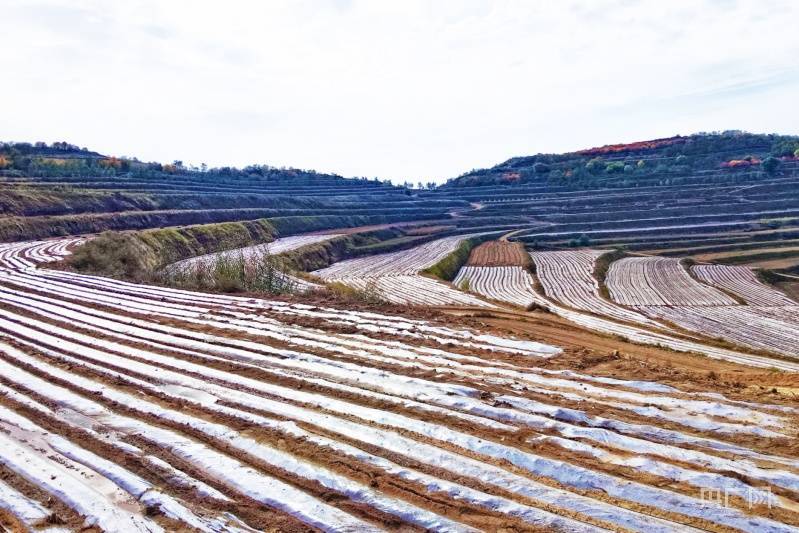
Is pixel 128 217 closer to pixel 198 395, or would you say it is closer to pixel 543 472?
pixel 198 395

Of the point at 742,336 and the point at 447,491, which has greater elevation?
the point at 447,491

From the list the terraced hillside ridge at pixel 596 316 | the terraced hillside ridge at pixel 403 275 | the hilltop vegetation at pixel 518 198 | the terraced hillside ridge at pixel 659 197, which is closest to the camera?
the terraced hillside ridge at pixel 596 316

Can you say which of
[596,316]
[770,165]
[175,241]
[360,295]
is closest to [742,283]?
[596,316]

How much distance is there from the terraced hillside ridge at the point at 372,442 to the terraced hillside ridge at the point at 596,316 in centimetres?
786

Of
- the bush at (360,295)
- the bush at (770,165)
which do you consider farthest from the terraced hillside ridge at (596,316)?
the bush at (770,165)

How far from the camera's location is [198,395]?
347 inches

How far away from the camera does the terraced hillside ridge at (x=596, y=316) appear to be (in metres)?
19.7

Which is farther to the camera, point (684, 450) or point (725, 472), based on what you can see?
point (684, 450)

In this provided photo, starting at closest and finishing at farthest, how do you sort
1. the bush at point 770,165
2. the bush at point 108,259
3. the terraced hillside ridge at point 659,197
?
the bush at point 108,259 → the terraced hillside ridge at point 659,197 → the bush at point 770,165

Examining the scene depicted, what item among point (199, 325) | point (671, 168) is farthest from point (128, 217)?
point (671, 168)

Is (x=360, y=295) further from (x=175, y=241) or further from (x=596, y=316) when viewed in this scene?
(x=175, y=241)

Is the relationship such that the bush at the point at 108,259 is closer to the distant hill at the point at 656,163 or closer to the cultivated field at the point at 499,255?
the cultivated field at the point at 499,255

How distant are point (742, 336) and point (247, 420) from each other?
85.7 ft

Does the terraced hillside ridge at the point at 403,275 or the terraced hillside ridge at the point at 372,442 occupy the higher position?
the terraced hillside ridge at the point at 372,442
